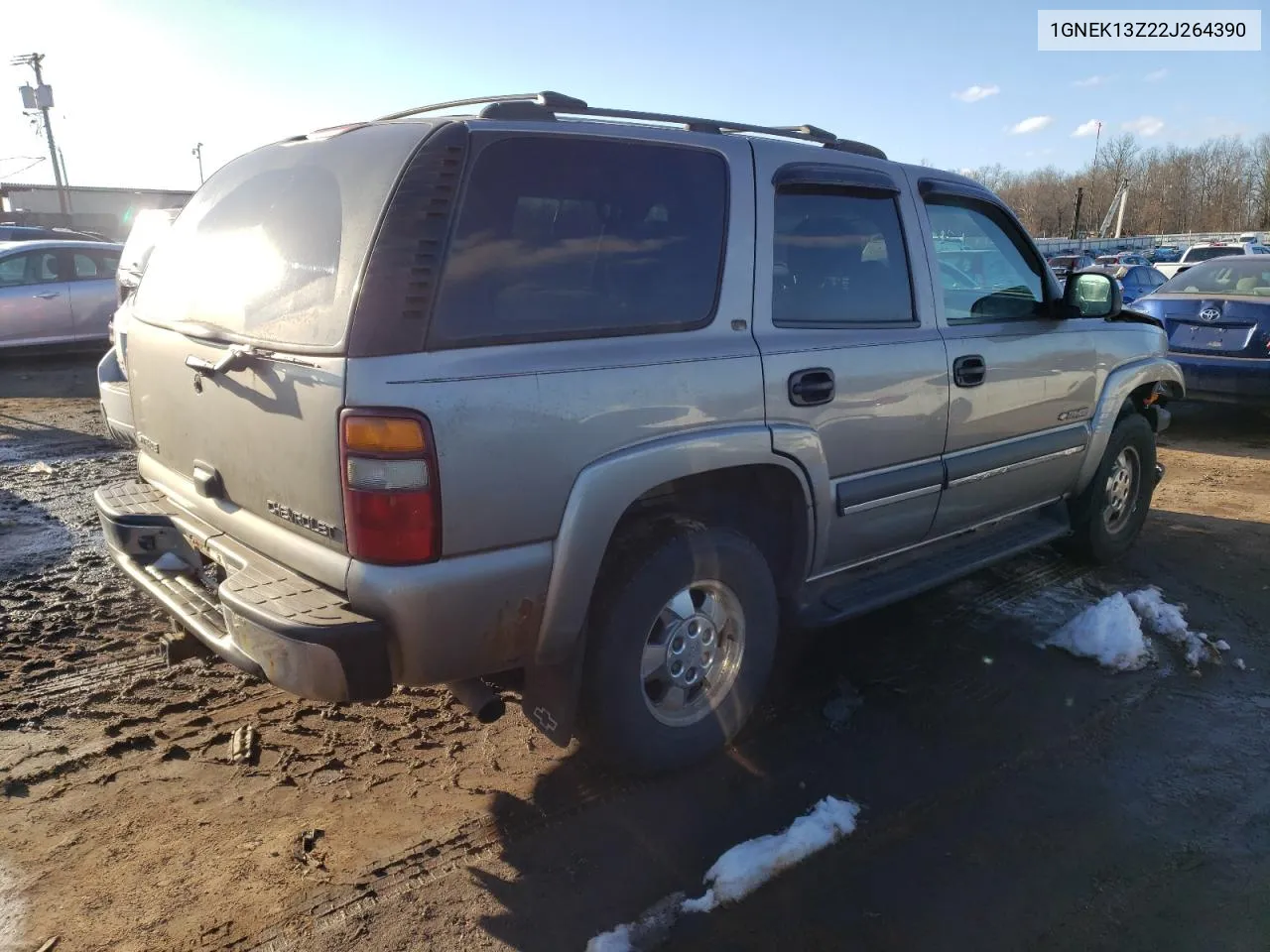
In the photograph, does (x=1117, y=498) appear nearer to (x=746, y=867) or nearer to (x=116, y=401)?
(x=746, y=867)

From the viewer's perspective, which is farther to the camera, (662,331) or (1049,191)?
(1049,191)

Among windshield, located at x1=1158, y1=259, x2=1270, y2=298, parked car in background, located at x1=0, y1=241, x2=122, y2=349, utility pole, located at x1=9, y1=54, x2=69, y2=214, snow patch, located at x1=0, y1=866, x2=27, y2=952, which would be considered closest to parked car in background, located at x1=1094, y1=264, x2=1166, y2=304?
windshield, located at x1=1158, y1=259, x2=1270, y2=298

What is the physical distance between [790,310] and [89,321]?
37.3 ft

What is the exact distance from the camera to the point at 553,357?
8.46 feet

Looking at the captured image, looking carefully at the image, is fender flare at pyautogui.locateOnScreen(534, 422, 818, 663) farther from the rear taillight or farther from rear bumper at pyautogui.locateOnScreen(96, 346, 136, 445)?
rear bumper at pyautogui.locateOnScreen(96, 346, 136, 445)

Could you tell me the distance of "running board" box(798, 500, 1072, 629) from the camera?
354 cm

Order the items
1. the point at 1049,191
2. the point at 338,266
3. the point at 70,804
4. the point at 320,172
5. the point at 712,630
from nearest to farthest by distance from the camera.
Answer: the point at 338,266 → the point at 320,172 → the point at 70,804 → the point at 712,630 → the point at 1049,191

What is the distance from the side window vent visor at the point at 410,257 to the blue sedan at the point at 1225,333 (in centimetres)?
760

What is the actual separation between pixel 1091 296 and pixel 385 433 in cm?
367

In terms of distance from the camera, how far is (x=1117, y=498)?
17.3 ft

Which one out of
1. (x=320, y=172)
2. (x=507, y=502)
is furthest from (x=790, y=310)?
(x=320, y=172)

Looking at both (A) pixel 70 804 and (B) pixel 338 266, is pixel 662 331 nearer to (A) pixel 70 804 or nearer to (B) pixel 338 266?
(B) pixel 338 266

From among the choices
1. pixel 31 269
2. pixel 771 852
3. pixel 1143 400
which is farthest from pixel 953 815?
pixel 31 269

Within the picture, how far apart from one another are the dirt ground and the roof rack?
215cm
